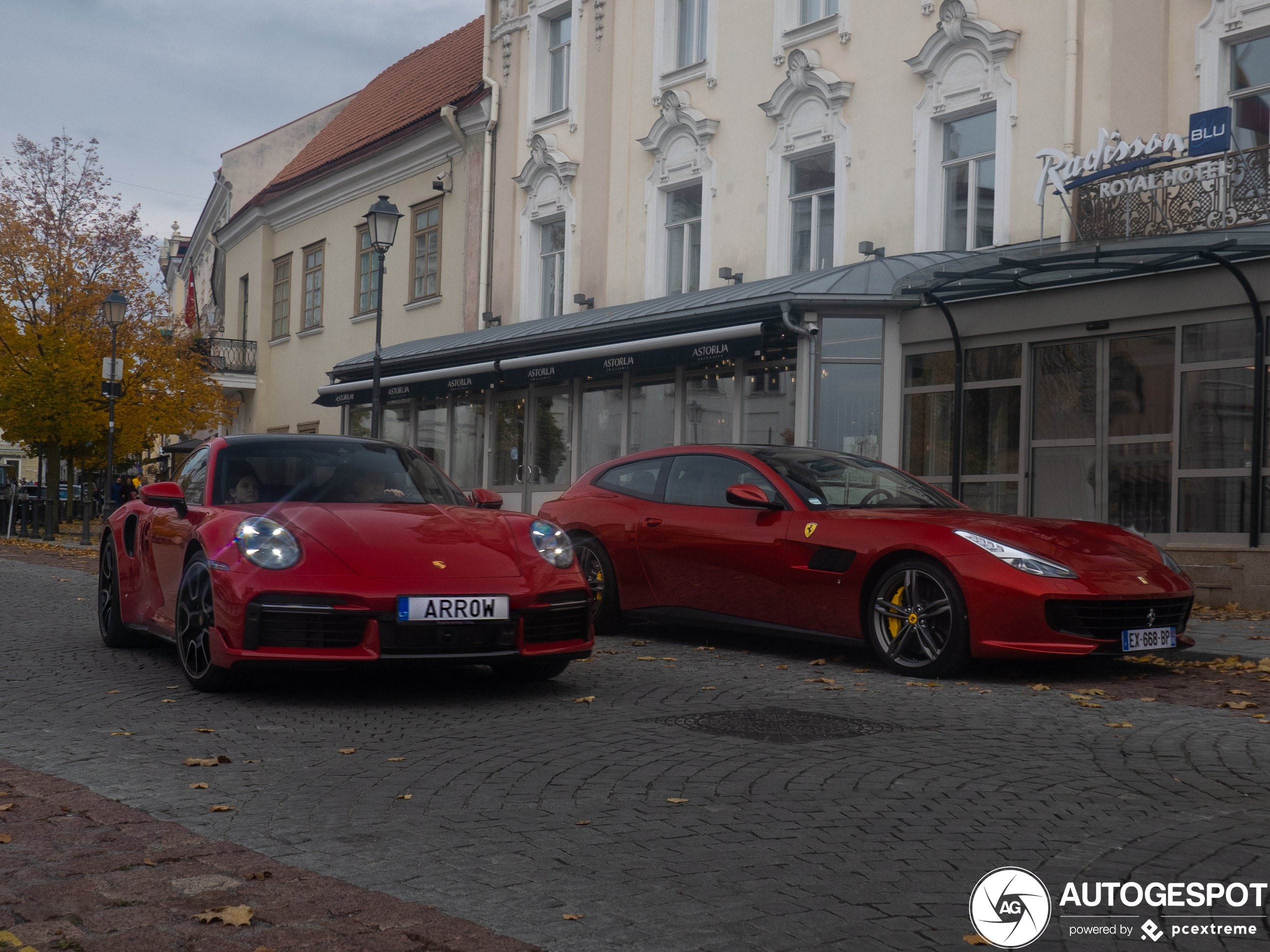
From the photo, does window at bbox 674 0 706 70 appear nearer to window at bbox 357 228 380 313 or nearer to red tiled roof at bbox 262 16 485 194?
red tiled roof at bbox 262 16 485 194

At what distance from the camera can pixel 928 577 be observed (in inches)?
327

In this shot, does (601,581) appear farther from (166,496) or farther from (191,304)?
(191,304)

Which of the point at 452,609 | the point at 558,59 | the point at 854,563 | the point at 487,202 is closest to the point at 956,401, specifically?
the point at 854,563

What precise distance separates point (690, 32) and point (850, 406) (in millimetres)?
7908

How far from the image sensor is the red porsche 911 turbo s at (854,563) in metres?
7.99

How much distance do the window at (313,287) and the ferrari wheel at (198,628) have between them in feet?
87.2

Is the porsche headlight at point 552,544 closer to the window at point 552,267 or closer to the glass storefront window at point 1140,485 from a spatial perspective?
the glass storefront window at point 1140,485

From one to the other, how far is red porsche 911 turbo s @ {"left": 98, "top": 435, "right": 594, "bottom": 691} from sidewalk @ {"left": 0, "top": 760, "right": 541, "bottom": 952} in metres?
2.20

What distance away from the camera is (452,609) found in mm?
6672

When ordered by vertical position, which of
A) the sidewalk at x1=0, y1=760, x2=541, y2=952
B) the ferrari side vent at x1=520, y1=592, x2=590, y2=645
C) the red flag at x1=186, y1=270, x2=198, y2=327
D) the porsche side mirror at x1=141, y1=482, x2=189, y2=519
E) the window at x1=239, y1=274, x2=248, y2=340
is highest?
the red flag at x1=186, y1=270, x2=198, y2=327

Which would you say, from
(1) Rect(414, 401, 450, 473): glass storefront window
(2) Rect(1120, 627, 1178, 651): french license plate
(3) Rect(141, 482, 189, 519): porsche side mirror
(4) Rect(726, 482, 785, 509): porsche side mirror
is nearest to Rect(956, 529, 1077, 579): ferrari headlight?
(2) Rect(1120, 627, 1178, 651): french license plate

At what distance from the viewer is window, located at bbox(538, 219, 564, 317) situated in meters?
25.2

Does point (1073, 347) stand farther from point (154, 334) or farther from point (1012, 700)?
point (154, 334)

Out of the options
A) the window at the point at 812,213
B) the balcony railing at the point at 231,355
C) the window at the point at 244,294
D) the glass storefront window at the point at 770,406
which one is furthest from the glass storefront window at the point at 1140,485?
the window at the point at 244,294
